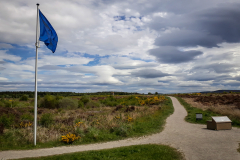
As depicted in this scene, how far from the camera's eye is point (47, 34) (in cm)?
1162

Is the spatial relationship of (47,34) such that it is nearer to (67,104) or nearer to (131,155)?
(131,155)

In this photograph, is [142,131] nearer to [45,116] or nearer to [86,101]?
[45,116]

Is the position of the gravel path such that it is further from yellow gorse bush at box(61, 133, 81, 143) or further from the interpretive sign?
the interpretive sign

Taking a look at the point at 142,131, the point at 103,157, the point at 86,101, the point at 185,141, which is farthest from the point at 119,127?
the point at 86,101

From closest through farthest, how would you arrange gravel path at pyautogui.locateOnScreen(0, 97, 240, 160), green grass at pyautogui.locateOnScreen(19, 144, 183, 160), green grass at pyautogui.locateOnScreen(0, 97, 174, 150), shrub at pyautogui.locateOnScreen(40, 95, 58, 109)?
green grass at pyautogui.locateOnScreen(19, 144, 183, 160) → gravel path at pyautogui.locateOnScreen(0, 97, 240, 160) → green grass at pyautogui.locateOnScreen(0, 97, 174, 150) → shrub at pyautogui.locateOnScreen(40, 95, 58, 109)

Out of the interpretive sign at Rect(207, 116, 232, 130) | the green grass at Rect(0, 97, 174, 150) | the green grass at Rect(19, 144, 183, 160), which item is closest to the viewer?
the green grass at Rect(19, 144, 183, 160)

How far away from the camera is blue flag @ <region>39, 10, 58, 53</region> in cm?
1144

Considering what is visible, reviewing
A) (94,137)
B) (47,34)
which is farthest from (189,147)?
(47,34)

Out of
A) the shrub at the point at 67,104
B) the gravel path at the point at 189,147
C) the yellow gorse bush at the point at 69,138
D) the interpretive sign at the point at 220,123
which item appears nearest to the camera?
the gravel path at the point at 189,147

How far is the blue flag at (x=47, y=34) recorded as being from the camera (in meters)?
11.4

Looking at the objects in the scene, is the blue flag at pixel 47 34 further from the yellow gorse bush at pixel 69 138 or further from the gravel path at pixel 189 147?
the gravel path at pixel 189 147

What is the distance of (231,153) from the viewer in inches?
334

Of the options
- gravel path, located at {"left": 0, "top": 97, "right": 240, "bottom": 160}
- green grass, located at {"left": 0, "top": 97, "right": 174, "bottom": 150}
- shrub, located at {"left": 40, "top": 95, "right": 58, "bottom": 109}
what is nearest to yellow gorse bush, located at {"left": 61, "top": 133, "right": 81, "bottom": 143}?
green grass, located at {"left": 0, "top": 97, "right": 174, "bottom": 150}

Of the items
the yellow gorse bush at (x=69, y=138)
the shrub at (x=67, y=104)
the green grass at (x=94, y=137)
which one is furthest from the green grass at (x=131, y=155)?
the shrub at (x=67, y=104)
